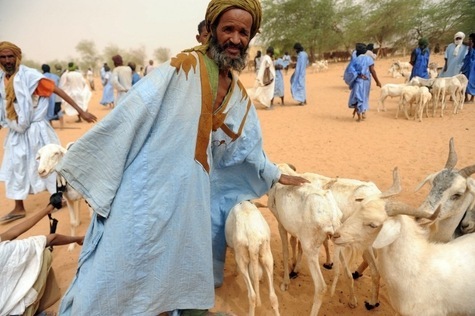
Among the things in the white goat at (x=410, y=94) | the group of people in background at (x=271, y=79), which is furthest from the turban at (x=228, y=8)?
the group of people in background at (x=271, y=79)

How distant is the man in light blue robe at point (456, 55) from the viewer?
12.4m

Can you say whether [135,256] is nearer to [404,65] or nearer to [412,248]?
[412,248]

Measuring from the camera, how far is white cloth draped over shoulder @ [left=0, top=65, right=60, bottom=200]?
14.9 feet

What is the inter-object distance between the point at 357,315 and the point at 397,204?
1462 millimetres

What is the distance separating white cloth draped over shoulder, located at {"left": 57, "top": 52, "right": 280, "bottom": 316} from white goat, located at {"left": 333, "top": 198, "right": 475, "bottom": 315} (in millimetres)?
1203

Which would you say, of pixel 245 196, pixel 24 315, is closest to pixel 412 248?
pixel 245 196

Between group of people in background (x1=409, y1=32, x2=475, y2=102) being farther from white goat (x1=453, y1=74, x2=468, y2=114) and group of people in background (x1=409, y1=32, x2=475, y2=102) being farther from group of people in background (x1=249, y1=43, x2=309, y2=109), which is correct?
group of people in background (x1=249, y1=43, x2=309, y2=109)

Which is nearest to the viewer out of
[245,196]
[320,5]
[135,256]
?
[135,256]

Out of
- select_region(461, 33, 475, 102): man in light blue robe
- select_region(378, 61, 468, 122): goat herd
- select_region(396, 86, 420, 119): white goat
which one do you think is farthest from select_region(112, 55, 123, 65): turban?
select_region(461, 33, 475, 102): man in light blue robe

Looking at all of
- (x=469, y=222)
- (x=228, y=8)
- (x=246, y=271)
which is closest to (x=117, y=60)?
(x=246, y=271)

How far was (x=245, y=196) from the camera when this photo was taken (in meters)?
3.13

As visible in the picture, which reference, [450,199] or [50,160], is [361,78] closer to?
[450,199]

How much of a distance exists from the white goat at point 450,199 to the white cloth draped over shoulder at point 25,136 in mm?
4788

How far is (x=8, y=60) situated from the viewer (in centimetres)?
445
